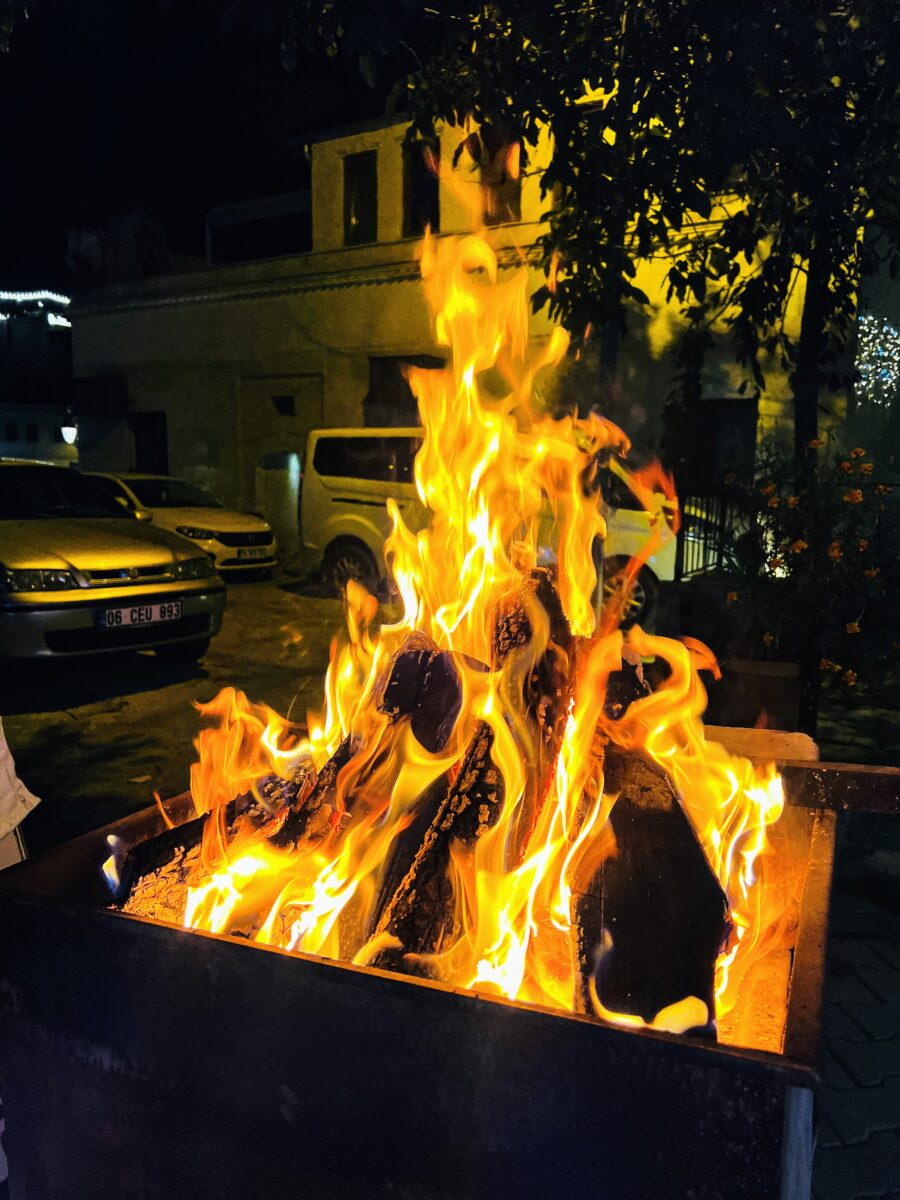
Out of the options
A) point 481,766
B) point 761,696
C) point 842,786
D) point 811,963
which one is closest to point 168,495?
point 761,696

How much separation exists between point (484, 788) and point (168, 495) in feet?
46.0

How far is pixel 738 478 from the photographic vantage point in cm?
782

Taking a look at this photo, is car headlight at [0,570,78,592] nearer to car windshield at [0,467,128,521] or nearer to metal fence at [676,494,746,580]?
car windshield at [0,467,128,521]

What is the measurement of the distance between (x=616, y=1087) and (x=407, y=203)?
63.0 feet

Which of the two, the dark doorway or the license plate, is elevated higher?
the dark doorway

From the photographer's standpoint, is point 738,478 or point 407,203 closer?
point 738,478

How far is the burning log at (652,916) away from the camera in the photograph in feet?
7.00

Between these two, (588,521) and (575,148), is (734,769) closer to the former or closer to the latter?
(588,521)

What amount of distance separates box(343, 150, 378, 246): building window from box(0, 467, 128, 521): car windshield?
38.4ft

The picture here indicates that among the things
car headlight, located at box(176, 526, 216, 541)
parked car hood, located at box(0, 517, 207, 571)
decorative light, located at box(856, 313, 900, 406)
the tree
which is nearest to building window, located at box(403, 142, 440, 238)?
car headlight, located at box(176, 526, 216, 541)

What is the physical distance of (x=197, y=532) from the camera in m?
14.4

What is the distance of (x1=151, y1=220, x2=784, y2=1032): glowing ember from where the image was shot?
2377mm

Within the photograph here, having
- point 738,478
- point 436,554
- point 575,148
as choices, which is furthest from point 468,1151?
point 738,478

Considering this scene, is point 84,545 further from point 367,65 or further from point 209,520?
point 209,520
